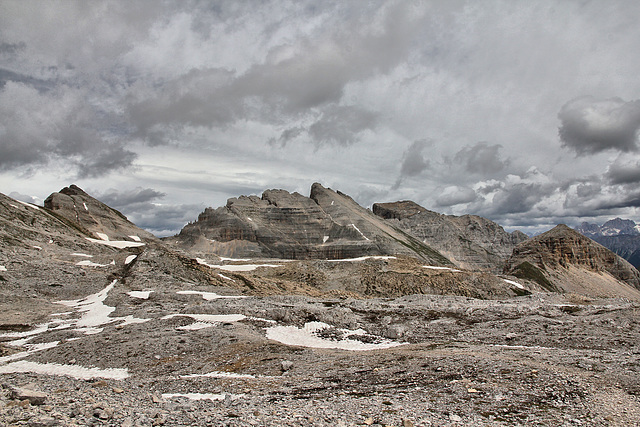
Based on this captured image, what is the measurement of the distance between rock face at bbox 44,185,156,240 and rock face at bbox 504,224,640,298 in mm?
153918

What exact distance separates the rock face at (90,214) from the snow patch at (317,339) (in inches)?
5420

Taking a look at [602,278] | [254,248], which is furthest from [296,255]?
[602,278]

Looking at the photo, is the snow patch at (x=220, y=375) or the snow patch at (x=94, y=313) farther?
the snow patch at (x=94, y=313)

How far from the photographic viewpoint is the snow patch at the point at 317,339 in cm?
2572

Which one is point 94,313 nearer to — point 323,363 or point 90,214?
point 323,363

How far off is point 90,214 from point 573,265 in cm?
20587

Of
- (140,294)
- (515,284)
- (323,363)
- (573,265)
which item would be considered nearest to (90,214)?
(140,294)

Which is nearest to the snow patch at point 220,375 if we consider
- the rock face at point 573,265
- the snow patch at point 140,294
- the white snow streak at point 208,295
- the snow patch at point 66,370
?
the snow patch at point 66,370

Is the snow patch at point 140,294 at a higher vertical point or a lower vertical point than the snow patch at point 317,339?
higher

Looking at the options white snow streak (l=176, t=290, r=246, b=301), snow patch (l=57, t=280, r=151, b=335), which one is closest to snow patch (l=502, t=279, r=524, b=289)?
white snow streak (l=176, t=290, r=246, b=301)

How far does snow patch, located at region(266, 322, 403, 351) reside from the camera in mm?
25719

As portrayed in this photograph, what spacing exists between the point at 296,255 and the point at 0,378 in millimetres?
174264

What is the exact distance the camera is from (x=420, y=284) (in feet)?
275

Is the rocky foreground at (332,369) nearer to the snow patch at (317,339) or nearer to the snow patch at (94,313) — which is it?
the snow patch at (317,339)
